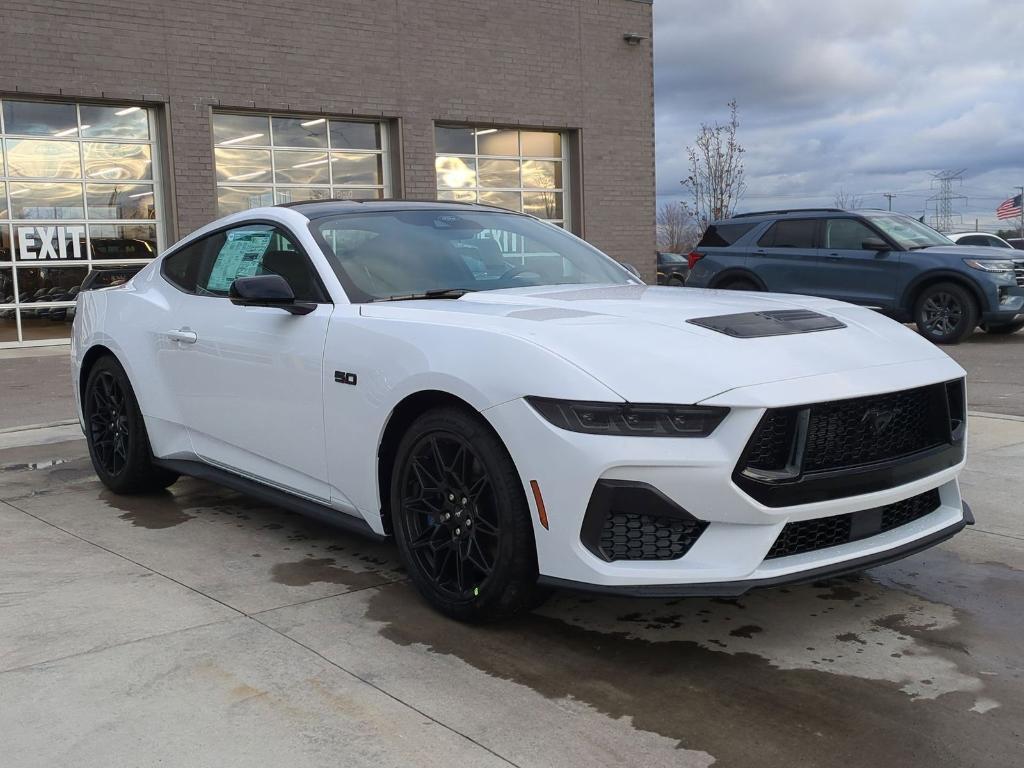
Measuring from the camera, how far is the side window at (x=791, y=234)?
13953mm

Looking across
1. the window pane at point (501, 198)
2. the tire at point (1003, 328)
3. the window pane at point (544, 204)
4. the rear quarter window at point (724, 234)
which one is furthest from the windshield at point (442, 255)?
the window pane at point (544, 204)

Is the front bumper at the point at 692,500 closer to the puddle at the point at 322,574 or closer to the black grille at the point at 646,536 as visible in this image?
the black grille at the point at 646,536

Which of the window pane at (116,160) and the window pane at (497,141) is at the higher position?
the window pane at (497,141)

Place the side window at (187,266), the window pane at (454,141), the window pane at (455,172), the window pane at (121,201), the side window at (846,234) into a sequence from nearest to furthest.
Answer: the side window at (187,266), the side window at (846,234), the window pane at (121,201), the window pane at (454,141), the window pane at (455,172)

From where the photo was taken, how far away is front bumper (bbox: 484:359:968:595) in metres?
3.06

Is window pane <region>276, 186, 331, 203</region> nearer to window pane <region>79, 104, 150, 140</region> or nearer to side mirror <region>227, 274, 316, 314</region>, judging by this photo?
window pane <region>79, 104, 150, 140</region>

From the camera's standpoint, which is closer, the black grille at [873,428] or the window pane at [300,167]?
the black grille at [873,428]

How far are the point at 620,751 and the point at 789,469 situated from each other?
98cm

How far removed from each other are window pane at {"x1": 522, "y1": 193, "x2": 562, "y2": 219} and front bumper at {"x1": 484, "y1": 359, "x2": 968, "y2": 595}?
17510mm

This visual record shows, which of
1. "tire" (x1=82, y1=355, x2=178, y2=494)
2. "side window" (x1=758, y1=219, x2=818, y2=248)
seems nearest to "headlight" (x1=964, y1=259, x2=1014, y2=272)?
"side window" (x1=758, y1=219, x2=818, y2=248)

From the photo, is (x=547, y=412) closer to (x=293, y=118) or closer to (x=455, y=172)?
(x=293, y=118)

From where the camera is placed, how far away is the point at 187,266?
5.37 metres

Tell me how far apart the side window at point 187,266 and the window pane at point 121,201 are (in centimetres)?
1181

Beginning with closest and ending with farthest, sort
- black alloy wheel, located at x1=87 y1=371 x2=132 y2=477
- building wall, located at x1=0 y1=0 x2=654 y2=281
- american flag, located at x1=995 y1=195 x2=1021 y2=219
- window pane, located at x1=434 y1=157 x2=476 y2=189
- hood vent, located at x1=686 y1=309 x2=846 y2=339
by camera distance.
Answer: hood vent, located at x1=686 y1=309 x2=846 y2=339, black alloy wheel, located at x1=87 y1=371 x2=132 y2=477, building wall, located at x1=0 y1=0 x2=654 y2=281, window pane, located at x1=434 y1=157 x2=476 y2=189, american flag, located at x1=995 y1=195 x2=1021 y2=219
